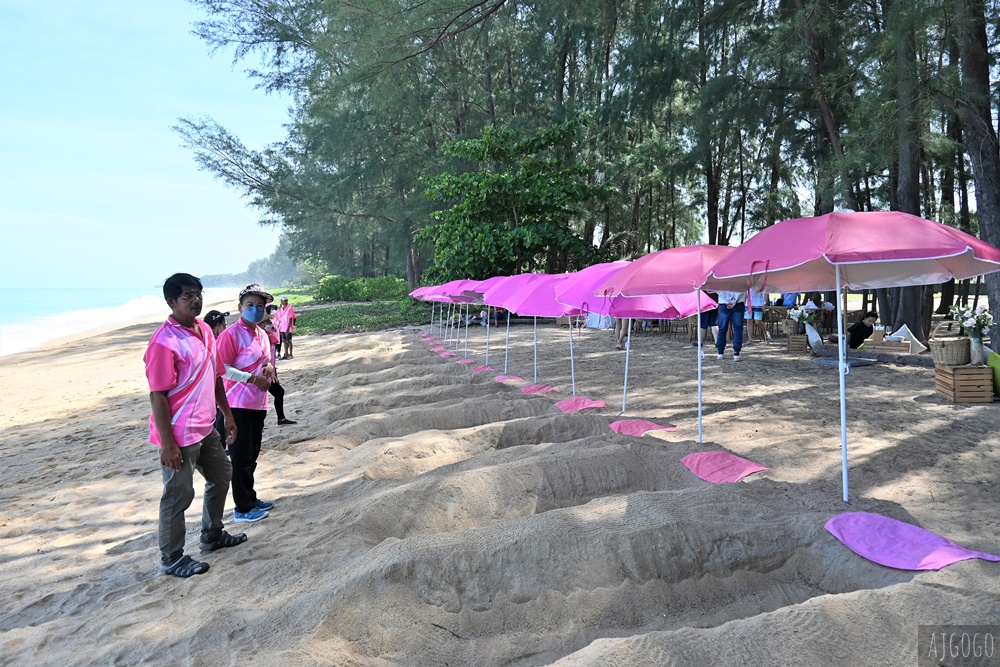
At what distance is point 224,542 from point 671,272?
4.64 metres

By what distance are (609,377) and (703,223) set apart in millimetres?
22251

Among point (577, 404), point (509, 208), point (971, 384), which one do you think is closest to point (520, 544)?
point (577, 404)

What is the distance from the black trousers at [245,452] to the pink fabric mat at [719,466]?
3.57 metres

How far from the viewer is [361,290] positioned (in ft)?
133

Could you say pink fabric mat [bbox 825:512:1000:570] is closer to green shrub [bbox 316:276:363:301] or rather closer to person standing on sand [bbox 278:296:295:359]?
person standing on sand [bbox 278:296:295:359]

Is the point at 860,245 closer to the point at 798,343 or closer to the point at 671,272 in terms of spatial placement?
the point at 671,272

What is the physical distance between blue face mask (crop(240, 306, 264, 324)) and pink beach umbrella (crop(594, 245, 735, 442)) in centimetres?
348

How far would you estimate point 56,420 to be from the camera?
997 centimetres

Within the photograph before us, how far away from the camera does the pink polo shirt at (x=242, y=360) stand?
15.1 feet

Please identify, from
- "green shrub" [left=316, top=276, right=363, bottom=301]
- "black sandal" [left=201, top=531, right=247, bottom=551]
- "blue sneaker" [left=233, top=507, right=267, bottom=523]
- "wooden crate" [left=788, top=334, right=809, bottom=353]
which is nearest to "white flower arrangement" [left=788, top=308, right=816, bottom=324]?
"wooden crate" [left=788, top=334, right=809, bottom=353]

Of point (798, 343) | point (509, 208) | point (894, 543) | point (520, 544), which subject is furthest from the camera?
point (509, 208)

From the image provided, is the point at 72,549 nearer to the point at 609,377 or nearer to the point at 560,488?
the point at 560,488

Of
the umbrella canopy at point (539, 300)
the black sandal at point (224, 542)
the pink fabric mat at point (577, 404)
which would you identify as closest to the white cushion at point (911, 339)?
the umbrella canopy at point (539, 300)

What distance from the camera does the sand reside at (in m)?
2.84
